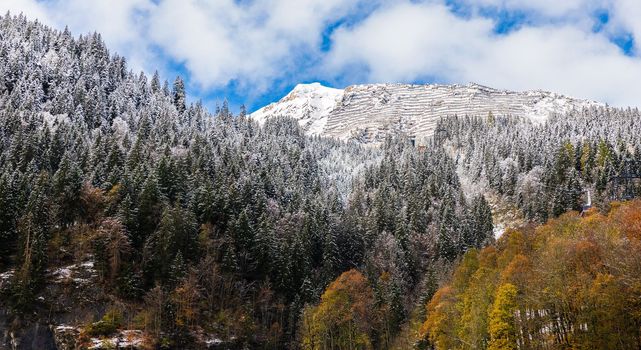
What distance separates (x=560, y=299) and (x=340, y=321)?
143ft

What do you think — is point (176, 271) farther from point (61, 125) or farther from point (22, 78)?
point (22, 78)

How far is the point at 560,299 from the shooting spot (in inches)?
2135

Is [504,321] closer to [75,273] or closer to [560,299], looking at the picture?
[560,299]

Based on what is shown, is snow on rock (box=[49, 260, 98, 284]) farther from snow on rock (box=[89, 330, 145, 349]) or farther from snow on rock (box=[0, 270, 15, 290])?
snow on rock (box=[89, 330, 145, 349])

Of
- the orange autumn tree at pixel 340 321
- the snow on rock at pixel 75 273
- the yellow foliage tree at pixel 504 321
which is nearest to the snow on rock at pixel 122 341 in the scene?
the snow on rock at pixel 75 273

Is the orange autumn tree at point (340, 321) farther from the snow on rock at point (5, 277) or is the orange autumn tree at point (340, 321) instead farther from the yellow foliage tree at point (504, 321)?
the snow on rock at point (5, 277)

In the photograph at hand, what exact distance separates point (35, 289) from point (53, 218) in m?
14.9

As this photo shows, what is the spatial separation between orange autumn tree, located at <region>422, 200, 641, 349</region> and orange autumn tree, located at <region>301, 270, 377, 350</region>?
16043 millimetres

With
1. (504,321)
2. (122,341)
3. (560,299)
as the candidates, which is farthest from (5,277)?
(560,299)

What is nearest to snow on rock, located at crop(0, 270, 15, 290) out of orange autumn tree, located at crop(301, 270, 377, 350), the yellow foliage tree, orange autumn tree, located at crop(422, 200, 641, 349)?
orange autumn tree, located at crop(301, 270, 377, 350)

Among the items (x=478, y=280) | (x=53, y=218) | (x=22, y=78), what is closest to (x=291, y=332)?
(x=478, y=280)

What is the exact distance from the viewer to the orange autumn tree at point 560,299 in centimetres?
4931

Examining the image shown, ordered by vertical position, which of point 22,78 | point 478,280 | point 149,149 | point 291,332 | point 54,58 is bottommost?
point 291,332

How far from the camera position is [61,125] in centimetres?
12825
